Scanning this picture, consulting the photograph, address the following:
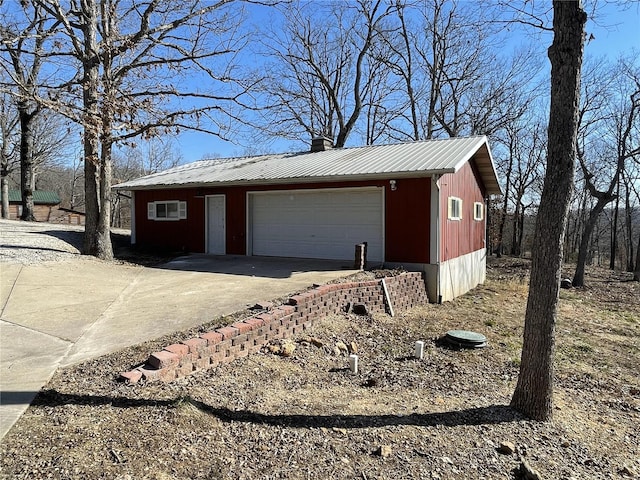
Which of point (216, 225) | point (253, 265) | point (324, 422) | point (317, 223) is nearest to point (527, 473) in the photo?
point (324, 422)

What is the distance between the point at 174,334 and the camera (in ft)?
14.4

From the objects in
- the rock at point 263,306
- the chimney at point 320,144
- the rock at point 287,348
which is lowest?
the rock at point 287,348

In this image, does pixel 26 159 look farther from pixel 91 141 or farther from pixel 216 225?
pixel 91 141

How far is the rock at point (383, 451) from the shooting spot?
9.01ft

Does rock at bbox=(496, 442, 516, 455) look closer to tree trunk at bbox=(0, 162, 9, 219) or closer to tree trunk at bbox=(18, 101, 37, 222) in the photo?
tree trunk at bbox=(18, 101, 37, 222)

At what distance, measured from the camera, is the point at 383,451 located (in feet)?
9.07

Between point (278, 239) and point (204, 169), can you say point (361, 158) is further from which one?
point (204, 169)

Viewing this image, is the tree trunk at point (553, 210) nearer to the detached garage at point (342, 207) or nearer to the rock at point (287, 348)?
the rock at point (287, 348)

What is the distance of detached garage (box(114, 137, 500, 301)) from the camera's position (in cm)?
950

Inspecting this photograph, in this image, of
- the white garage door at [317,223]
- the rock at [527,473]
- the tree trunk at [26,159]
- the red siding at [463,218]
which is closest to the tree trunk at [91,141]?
the white garage door at [317,223]

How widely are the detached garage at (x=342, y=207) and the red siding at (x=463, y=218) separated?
0.03m

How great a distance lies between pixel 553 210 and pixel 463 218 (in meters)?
8.64

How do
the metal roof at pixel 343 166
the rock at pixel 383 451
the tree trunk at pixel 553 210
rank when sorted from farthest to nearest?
the metal roof at pixel 343 166 < the tree trunk at pixel 553 210 < the rock at pixel 383 451

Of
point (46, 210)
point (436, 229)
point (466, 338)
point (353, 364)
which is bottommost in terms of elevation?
point (466, 338)
